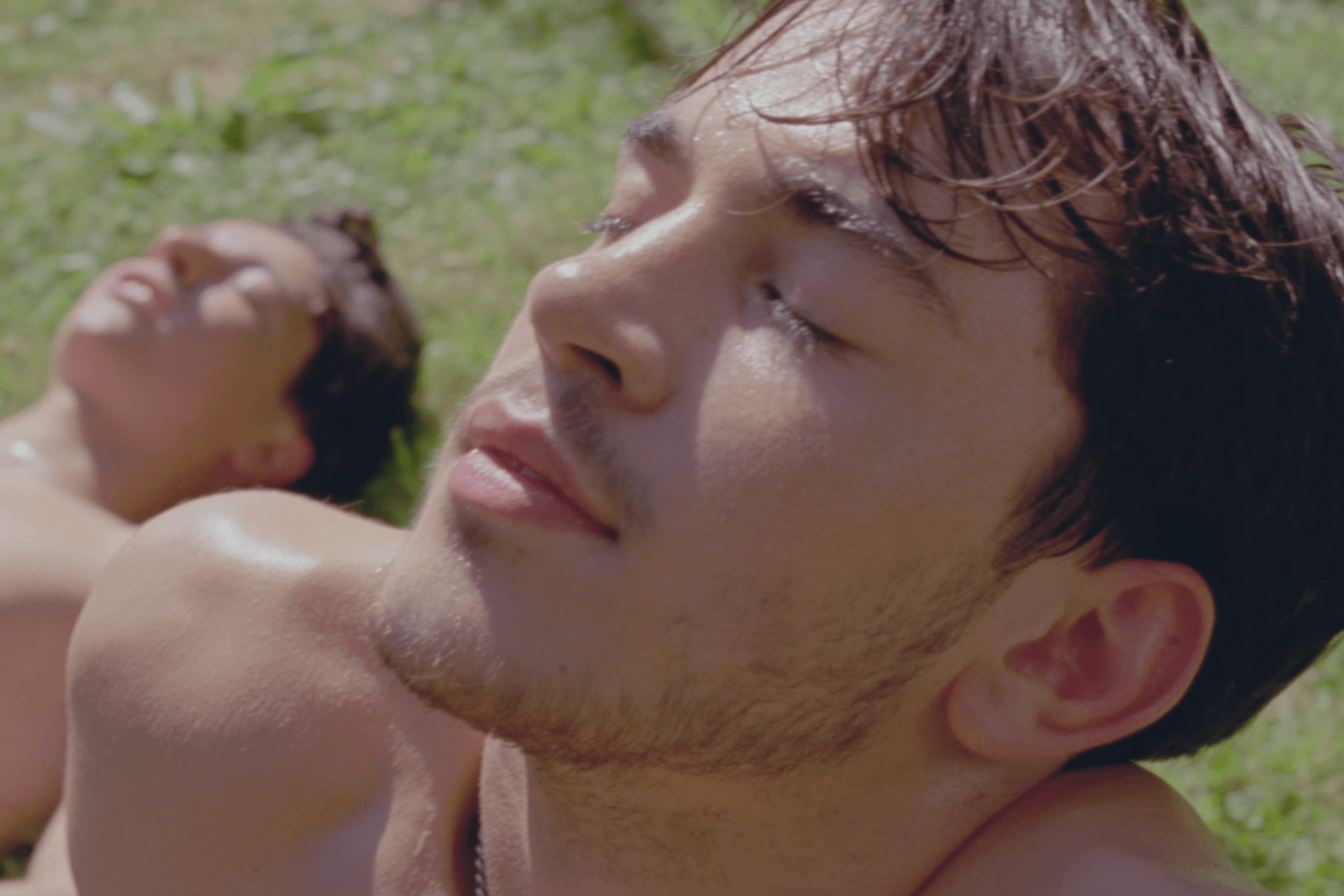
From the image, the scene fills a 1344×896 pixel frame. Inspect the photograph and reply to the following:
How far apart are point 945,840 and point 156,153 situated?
176 inches

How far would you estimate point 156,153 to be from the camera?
515cm

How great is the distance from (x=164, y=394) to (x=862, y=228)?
270cm

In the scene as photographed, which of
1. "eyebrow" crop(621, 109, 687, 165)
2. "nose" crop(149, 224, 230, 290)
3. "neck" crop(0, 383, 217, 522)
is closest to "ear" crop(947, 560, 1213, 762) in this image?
"eyebrow" crop(621, 109, 687, 165)

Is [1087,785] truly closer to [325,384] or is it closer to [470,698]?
[470,698]

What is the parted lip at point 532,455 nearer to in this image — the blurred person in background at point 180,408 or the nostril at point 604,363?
the nostril at point 604,363

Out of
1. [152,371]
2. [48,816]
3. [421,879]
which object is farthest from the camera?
[152,371]

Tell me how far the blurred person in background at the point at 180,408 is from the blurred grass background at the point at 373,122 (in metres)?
0.28

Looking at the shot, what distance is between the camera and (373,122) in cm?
538

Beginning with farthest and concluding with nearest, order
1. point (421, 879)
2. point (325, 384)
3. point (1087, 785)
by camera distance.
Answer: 1. point (325, 384)
2. point (421, 879)
3. point (1087, 785)

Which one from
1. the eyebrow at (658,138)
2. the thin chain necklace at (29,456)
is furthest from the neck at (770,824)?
the thin chain necklace at (29,456)

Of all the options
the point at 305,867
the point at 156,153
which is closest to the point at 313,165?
the point at 156,153

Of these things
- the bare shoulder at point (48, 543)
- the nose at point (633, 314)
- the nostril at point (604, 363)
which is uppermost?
the nose at point (633, 314)

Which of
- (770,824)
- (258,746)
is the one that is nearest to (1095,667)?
(770,824)

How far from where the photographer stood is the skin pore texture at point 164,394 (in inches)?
136
